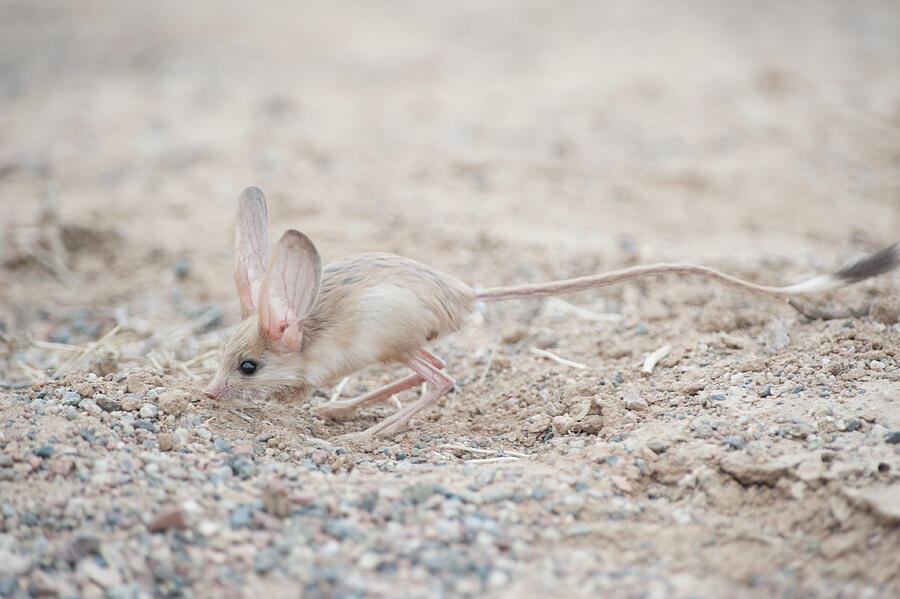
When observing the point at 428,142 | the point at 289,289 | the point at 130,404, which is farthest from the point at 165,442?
the point at 428,142

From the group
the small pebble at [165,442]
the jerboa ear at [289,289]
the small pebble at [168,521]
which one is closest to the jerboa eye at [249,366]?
the jerboa ear at [289,289]

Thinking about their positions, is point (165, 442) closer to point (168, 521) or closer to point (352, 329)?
point (168, 521)

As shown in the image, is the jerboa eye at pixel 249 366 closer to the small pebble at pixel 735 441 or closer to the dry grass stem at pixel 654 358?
the dry grass stem at pixel 654 358

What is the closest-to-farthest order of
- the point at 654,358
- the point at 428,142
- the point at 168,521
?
the point at 168,521 → the point at 654,358 → the point at 428,142

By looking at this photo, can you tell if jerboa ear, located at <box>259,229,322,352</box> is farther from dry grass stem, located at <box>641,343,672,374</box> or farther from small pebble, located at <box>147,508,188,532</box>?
dry grass stem, located at <box>641,343,672,374</box>

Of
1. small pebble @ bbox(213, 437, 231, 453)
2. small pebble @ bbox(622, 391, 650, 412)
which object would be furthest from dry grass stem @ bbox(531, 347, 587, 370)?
small pebble @ bbox(213, 437, 231, 453)
